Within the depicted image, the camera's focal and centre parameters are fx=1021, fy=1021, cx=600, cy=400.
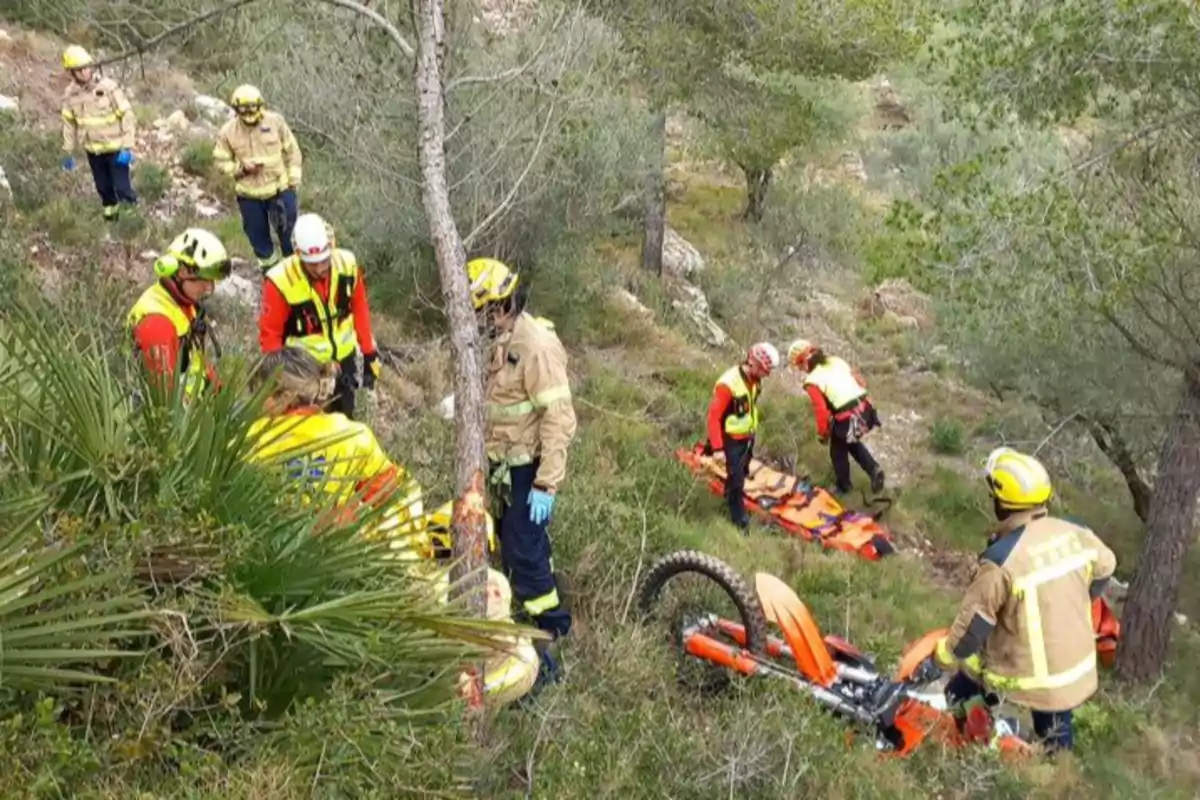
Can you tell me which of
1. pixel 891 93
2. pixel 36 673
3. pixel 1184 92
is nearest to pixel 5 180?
pixel 36 673

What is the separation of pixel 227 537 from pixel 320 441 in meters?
0.86

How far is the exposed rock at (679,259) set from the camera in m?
17.3

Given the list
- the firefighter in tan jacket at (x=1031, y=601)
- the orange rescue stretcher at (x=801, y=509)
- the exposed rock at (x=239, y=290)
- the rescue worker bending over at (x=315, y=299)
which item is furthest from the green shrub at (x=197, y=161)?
the firefighter in tan jacket at (x=1031, y=601)

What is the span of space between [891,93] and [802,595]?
102 ft

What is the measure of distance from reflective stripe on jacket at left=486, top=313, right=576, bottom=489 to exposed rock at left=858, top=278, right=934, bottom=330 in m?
15.1

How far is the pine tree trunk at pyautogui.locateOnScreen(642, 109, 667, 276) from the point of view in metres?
14.3

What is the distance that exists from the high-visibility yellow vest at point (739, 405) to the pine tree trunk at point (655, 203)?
22.5ft

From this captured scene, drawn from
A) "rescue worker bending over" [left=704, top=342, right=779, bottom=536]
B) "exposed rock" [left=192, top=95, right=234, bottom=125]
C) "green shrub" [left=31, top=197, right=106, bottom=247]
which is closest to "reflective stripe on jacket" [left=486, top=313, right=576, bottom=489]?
"rescue worker bending over" [left=704, top=342, right=779, bottom=536]

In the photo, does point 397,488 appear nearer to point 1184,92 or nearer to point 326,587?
point 326,587

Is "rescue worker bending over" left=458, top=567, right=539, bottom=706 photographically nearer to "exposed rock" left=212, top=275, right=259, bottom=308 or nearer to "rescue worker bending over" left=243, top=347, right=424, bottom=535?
"rescue worker bending over" left=243, top=347, right=424, bottom=535

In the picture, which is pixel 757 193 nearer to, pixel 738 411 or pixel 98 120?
pixel 738 411

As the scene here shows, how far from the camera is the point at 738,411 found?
7.92 m

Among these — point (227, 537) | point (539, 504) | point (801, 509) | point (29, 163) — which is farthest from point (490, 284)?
point (29, 163)

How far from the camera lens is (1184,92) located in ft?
19.4
